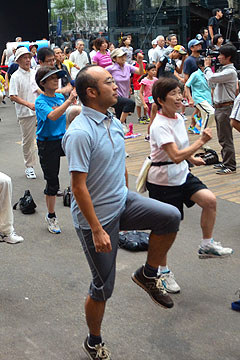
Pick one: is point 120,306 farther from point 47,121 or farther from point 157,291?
point 47,121

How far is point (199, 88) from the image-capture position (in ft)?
36.9

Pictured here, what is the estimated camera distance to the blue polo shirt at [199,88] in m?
11.2

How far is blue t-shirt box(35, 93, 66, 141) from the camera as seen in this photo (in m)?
6.82

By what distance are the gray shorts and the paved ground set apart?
0.62 metres

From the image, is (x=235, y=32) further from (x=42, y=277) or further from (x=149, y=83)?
(x=42, y=277)

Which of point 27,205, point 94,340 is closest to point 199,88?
point 27,205

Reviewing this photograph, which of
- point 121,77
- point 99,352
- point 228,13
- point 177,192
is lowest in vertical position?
point 99,352

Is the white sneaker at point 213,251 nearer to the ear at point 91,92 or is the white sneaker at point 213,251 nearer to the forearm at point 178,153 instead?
the forearm at point 178,153

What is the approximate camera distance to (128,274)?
18.3 feet

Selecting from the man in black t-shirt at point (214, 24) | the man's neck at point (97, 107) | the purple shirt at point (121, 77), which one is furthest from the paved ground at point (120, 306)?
the man in black t-shirt at point (214, 24)

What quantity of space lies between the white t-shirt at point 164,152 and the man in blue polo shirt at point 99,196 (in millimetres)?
883

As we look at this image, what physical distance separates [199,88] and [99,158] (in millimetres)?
7868

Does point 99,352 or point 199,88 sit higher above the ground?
point 199,88

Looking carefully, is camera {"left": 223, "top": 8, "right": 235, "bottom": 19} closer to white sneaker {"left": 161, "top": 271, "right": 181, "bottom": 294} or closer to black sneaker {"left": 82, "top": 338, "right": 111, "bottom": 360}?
Answer: white sneaker {"left": 161, "top": 271, "right": 181, "bottom": 294}
